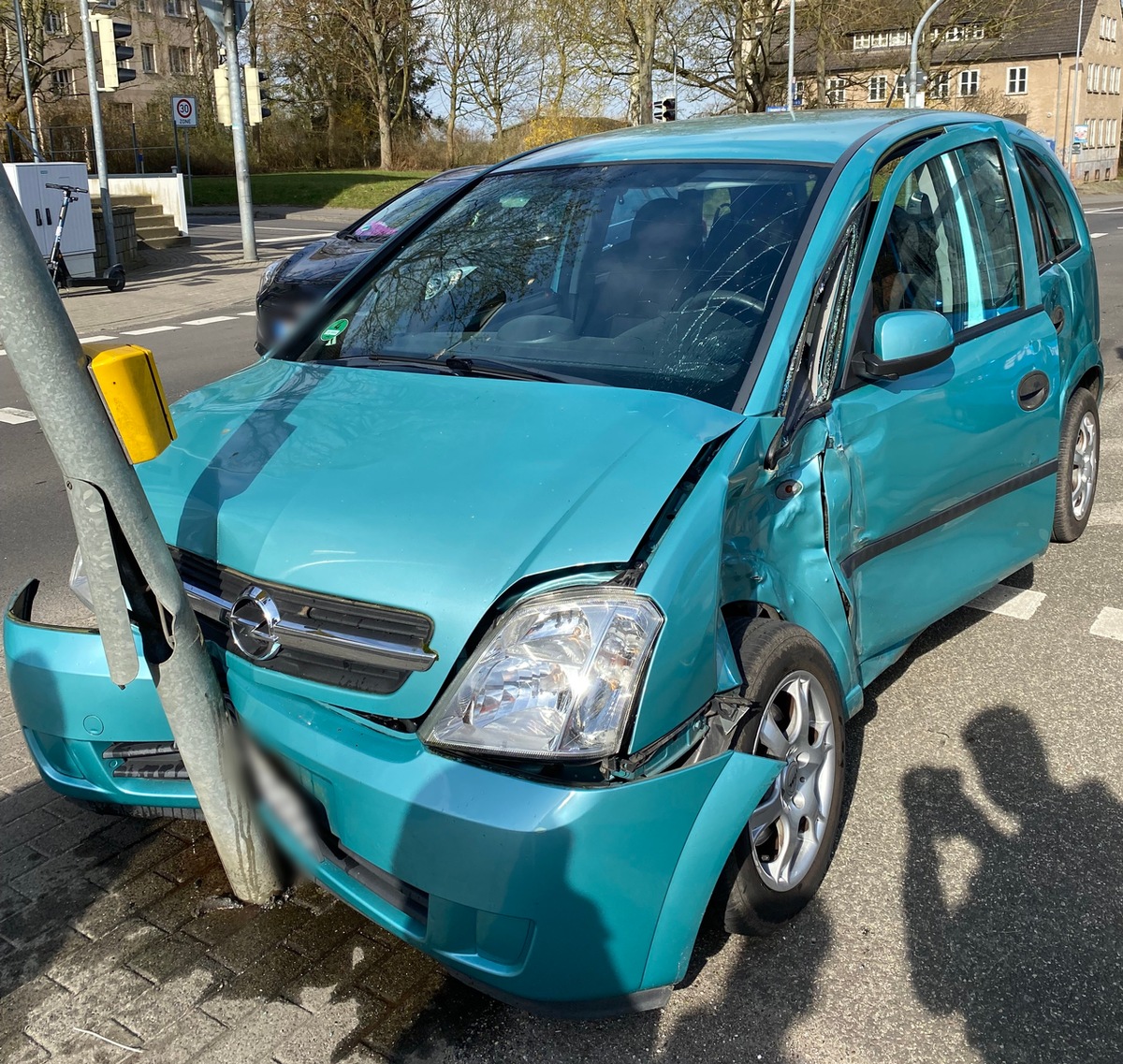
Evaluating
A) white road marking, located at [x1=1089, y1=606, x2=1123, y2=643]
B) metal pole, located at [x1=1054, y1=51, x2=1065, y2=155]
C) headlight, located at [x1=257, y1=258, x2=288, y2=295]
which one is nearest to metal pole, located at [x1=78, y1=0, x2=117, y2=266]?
headlight, located at [x1=257, y1=258, x2=288, y2=295]

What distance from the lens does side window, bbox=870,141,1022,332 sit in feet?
11.5

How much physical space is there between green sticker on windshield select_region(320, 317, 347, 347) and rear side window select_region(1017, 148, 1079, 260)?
261 cm

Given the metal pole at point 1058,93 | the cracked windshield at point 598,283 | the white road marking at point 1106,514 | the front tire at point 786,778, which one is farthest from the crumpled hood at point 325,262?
the metal pole at point 1058,93

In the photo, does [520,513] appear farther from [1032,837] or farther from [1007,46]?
[1007,46]

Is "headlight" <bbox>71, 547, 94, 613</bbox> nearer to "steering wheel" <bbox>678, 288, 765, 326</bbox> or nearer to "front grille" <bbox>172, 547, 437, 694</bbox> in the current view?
"front grille" <bbox>172, 547, 437, 694</bbox>

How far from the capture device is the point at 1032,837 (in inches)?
126

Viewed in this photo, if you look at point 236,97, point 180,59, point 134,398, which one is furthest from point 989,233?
point 180,59

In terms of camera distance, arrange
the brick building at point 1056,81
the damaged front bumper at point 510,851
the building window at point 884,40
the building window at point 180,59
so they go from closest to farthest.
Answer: the damaged front bumper at point 510,851, the building window at point 884,40, the brick building at point 1056,81, the building window at point 180,59

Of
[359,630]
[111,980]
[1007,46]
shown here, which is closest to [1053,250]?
[359,630]

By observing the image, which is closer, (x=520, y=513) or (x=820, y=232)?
(x=520, y=513)

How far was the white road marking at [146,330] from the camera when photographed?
13.5m

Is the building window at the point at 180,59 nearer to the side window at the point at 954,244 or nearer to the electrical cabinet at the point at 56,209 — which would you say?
the electrical cabinet at the point at 56,209

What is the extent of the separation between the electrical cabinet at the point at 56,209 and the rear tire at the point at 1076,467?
14.5 m

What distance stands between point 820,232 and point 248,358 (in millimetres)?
8849
